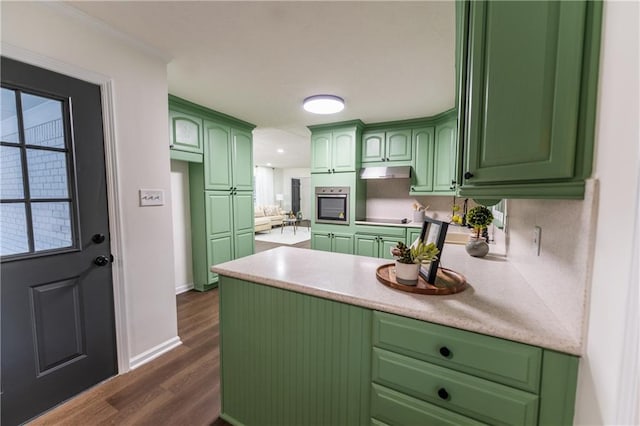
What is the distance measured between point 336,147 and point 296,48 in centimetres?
214

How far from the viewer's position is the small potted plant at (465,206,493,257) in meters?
1.76

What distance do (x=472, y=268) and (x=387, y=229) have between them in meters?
2.16

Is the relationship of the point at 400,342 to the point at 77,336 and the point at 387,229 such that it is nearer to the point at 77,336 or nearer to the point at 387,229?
the point at 77,336

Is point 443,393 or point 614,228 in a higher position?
point 614,228

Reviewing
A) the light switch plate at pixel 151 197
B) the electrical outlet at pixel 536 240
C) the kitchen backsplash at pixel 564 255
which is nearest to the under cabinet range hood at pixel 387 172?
the kitchen backsplash at pixel 564 255

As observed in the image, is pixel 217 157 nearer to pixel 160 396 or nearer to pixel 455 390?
pixel 160 396

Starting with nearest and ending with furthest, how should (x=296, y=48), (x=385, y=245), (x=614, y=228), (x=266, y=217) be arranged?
(x=614, y=228) → (x=296, y=48) → (x=385, y=245) → (x=266, y=217)

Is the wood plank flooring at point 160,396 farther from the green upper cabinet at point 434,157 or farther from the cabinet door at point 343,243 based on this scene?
→ the green upper cabinet at point 434,157

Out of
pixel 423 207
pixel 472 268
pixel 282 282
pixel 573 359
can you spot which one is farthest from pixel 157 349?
pixel 423 207

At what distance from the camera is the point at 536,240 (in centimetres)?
118

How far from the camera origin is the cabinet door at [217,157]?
330 centimetres

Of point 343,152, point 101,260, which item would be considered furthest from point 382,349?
point 343,152

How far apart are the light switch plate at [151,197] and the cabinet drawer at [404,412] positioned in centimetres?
192

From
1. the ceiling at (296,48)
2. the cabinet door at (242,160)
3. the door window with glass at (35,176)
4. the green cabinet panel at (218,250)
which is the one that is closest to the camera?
the door window with glass at (35,176)
